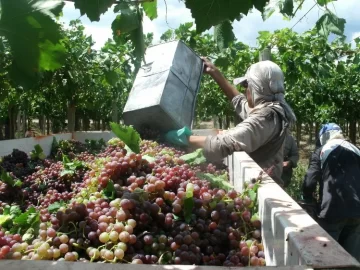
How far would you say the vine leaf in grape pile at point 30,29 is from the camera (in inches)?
36.1

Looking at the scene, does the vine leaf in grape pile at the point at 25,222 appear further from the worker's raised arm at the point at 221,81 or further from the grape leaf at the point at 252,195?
the worker's raised arm at the point at 221,81

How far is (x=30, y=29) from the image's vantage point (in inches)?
37.8

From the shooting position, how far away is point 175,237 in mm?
1370

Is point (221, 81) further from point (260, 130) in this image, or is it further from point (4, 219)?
point (4, 219)

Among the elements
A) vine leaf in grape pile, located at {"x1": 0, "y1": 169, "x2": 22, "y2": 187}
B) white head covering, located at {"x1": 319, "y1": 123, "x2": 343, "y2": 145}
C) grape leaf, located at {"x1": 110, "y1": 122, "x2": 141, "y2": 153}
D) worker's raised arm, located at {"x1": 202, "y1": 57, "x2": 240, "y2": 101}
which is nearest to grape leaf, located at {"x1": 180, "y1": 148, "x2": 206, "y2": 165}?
grape leaf, located at {"x1": 110, "y1": 122, "x2": 141, "y2": 153}

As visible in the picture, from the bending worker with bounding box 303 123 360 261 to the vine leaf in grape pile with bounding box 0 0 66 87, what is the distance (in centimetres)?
342

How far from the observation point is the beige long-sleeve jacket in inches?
98.3

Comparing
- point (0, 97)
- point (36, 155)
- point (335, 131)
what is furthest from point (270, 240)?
point (335, 131)

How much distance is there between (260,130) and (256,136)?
4cm

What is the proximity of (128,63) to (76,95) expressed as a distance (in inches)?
52.0

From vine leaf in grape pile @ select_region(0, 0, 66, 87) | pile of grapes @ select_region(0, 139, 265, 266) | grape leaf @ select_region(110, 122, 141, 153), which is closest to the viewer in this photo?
vine leaf in grape pile @ select_region(0, 0, 66, 87)

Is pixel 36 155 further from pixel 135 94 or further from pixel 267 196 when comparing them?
pixel 267 196

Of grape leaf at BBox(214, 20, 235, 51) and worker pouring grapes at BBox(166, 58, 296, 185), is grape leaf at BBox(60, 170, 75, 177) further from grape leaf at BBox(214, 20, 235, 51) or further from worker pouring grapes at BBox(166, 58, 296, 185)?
grape leaf at BBox(214, 20, 235, 51)

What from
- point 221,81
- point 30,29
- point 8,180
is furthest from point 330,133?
point 30,29
